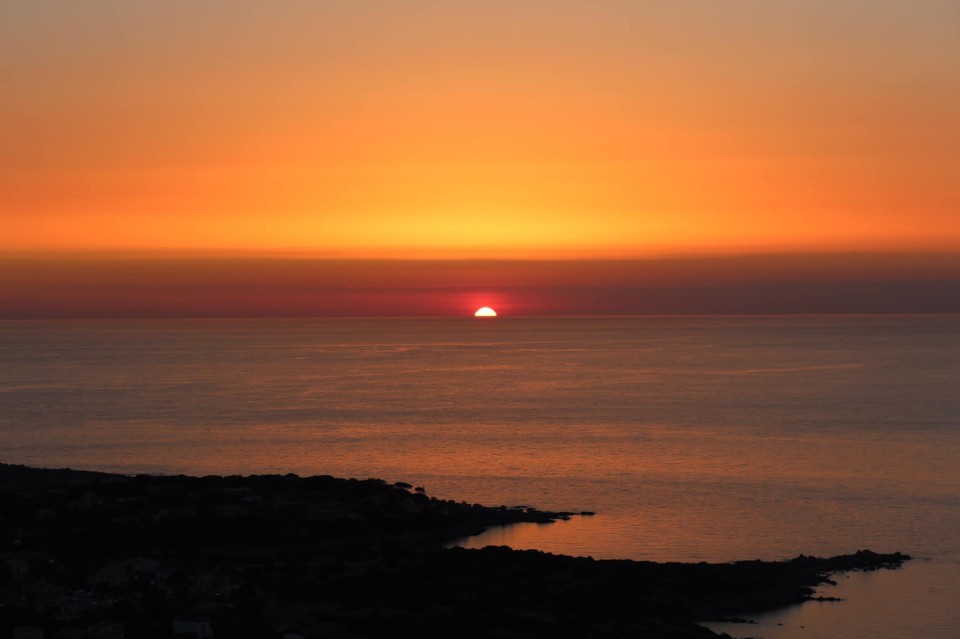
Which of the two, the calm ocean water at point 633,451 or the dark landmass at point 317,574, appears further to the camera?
the calm ocean water at point 633,451

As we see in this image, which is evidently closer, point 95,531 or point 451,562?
point 451,562

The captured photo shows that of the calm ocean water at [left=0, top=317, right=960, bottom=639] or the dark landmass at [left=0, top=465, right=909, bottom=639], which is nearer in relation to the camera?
the dark landmass at [left=0, top=465, right=909, bottom=639]

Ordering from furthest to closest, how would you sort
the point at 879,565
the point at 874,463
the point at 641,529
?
the point at 874,463, the point at 641,529, the point at 879,565

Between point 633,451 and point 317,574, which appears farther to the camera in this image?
point 633,451

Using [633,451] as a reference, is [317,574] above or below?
below

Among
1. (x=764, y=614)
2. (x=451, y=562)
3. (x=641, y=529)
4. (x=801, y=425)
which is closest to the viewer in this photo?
(x=764, y=614)

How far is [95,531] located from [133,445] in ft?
150

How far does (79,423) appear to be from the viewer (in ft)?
377

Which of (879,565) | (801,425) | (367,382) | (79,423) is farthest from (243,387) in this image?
(879,565)

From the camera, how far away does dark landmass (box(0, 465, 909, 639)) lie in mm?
39250

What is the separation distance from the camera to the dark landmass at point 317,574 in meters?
39.2

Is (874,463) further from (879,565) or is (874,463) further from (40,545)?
(40,545)

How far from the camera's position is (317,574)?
47406mm

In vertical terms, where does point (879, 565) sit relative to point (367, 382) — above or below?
below
